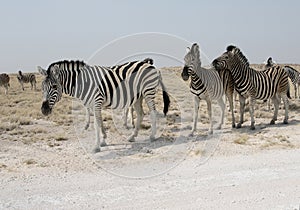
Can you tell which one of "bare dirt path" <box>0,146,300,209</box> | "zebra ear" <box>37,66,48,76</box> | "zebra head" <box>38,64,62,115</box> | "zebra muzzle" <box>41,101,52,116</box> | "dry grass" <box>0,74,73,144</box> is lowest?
"bare dirt path" <box>0,146,300,209</box>

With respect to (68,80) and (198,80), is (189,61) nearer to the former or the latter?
(198,80)

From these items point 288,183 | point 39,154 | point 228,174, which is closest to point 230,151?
point 228,174

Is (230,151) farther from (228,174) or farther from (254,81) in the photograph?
(254,81)

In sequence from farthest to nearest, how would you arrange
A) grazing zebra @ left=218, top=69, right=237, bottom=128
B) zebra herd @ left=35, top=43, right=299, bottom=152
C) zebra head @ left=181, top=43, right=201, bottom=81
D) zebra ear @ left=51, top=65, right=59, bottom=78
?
grazing zebra @ left=218, top=69, right=237, bottom=128
zebra head @ left=181, top=43, right=201, bottom=81
zebra herd @ left=35, top=43, right=299, bottom=152
zebra ear @ left=51, top=65, right=59, bottom=78

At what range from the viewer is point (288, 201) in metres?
5.86

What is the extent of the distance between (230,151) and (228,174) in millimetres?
2295

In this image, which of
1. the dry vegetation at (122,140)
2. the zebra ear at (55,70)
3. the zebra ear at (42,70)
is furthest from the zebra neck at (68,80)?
the dry vegetation at (122,140)

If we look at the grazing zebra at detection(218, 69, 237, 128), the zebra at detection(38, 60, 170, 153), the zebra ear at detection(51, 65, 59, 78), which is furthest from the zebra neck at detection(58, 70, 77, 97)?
the grazing zebra at detection(218, 69, 237, 128)

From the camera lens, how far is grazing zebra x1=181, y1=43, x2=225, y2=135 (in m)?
11.3

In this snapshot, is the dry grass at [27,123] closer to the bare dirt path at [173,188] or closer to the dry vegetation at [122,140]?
the dry vegetation at [122,140]

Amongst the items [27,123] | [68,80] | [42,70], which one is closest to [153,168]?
[68,80]

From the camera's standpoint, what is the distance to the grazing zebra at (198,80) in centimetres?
1131

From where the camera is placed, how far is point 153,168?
8344 millimetres

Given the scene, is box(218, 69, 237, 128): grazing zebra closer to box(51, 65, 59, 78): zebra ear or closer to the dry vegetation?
the dry vegetation
